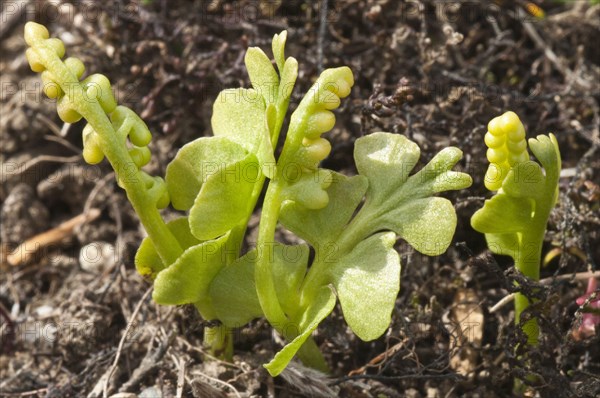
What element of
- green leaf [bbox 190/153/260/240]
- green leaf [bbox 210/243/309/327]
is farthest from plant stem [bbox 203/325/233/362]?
green leaf [bbox 190/153/260/240]

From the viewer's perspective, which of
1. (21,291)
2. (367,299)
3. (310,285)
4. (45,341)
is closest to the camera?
(367,299)

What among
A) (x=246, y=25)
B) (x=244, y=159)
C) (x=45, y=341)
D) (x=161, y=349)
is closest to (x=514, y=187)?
(x=244, y=159)

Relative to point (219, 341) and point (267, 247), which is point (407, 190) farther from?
point (219, 341)

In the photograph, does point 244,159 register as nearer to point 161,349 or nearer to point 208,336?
point 208,336

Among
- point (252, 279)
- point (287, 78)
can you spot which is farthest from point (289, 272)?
point (287, 78)

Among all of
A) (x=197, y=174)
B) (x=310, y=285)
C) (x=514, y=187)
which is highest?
(x=197, y=174)

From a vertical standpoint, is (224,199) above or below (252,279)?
above

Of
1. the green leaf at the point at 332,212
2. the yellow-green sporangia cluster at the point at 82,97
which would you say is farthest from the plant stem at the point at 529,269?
the yellow-green sporangia cluster at the point at 82,97
